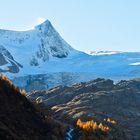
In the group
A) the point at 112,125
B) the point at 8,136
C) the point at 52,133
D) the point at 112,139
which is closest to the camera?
the point at 8,136

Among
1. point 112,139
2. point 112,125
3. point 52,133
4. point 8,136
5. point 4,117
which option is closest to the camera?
point 8,136

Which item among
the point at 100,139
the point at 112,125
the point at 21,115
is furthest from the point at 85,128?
the point at 112,125

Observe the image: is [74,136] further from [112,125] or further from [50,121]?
[112,125]

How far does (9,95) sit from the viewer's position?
5350 cm

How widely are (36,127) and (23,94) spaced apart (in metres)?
6.08

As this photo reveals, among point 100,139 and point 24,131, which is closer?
point 24,131

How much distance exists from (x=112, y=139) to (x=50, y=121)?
16589 mm

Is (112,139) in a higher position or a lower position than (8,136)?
lower

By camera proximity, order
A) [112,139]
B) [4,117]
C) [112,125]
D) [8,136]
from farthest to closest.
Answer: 1. [112,125]
2. [112,139]
3. [4,117]
4. [8,136]

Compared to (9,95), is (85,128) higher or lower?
lower

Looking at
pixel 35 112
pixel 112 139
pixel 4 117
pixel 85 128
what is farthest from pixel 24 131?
pixel 112 139

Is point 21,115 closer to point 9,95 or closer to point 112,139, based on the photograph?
point 9,95

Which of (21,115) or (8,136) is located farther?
(21,115)

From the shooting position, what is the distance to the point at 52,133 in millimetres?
51719
